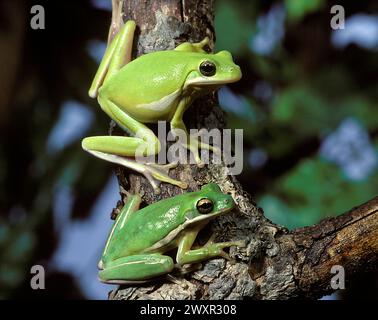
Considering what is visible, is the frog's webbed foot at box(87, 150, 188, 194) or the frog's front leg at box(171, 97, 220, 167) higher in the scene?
the frog's front leg at box(171, 97, 220, 167)

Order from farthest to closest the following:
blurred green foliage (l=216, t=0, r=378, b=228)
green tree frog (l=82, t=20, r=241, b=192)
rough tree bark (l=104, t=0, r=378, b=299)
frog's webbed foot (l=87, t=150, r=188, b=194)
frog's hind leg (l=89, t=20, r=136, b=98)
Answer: blurred green foliage (l=216, t=0, r=378, b=228) → frog's hind leg (l=89, t=20, r=136, b=98) → green tree frog (l=82, t=20, r=241, b=192) → frog's webbed foot (l=87, t=150, r=188, b=194) → rough tree bark (l=104, t=0, r=378, b=299)

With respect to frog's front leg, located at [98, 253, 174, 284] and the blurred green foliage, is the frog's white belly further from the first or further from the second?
the blurred green foliage

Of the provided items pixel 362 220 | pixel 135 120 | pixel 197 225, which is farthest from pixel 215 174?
pixel 362 220

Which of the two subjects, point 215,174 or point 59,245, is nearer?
point 215,174

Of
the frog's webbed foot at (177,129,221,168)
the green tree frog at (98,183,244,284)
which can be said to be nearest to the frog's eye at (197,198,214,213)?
the green tree frog at (98,183,244,284)

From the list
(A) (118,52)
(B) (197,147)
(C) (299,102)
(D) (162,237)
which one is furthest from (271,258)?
(C) (299,102)

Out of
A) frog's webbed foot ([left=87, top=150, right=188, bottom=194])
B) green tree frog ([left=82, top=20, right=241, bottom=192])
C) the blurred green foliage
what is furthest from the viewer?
the blurred green foliage
